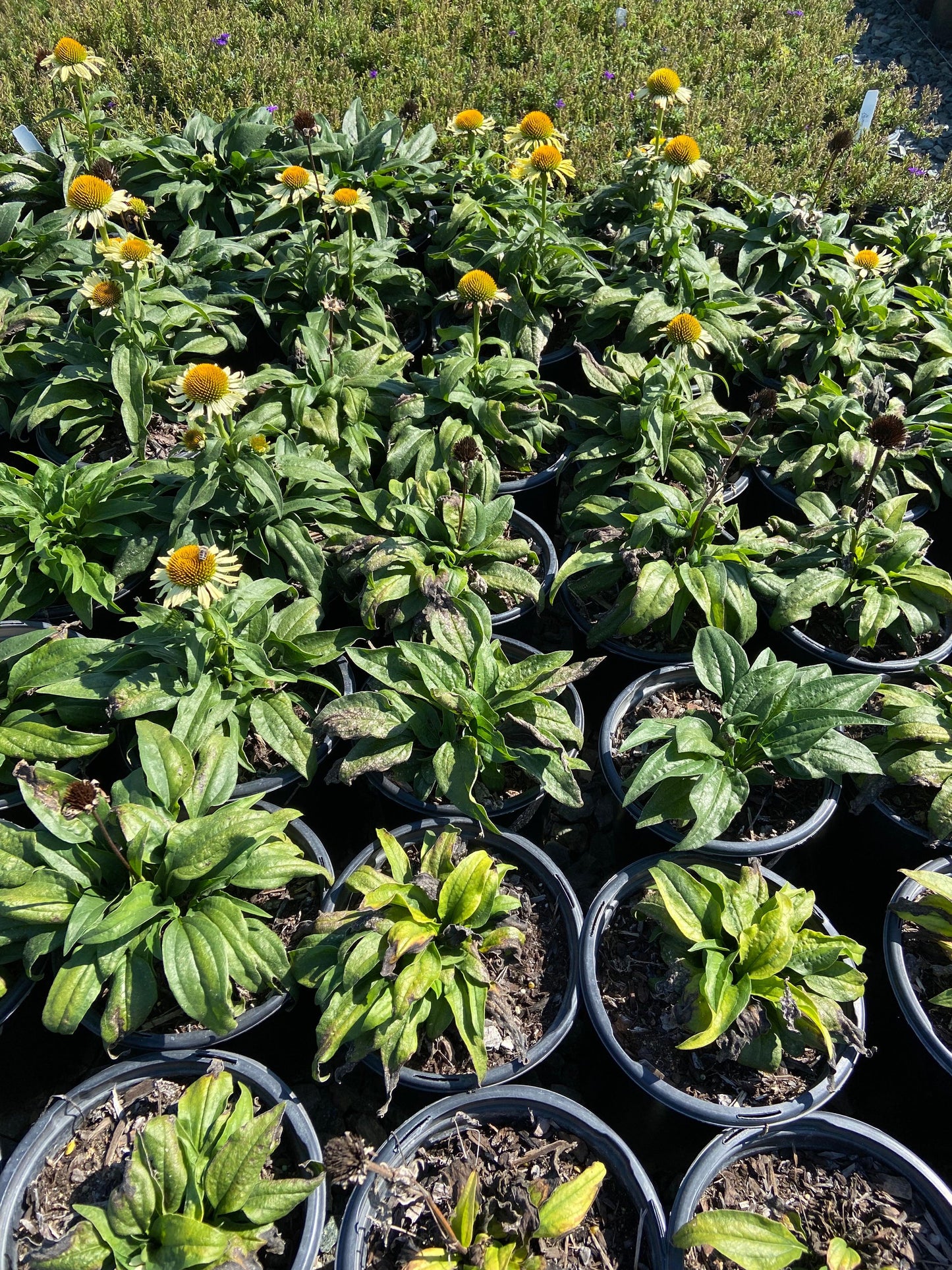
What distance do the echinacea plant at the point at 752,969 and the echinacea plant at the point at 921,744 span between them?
505 mm

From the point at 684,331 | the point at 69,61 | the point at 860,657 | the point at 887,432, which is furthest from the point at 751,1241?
the point at 69,61

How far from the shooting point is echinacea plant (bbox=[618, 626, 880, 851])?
2432mm

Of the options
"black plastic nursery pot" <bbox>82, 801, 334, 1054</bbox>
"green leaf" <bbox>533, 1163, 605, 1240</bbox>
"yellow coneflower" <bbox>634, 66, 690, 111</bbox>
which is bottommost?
"black plastic nursery pot" <bbox>82, 801, 334, 1054</bbox>

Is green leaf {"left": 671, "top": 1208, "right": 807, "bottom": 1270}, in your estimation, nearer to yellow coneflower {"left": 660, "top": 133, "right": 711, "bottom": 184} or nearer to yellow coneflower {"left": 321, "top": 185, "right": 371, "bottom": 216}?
yellow coneflower {"left": 321, "top": 185, "right": 371, "bottom": 216}

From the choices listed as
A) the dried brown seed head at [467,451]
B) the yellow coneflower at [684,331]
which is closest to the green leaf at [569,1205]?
the dried brown seed head at [467,451]

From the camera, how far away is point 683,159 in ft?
12.3

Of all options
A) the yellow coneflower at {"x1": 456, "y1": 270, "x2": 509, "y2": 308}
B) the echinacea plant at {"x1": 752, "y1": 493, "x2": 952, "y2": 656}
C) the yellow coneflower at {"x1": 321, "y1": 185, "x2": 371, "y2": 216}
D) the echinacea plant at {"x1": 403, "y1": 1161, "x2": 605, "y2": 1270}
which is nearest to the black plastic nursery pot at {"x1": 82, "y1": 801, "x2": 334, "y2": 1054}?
the echinacea plant at {"x1": 403, "y1": 1161, "x2": 605, "y2": 1270}

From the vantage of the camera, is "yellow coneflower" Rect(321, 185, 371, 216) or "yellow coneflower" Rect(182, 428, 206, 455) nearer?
"yellow coneflower" Rect(182, 428, 206, 455)

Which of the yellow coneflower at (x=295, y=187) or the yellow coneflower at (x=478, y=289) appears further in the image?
the yellow coneflower at (x=295, y=187)

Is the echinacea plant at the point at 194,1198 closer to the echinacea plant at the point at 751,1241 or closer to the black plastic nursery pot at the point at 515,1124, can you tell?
the black plastic nursery pot at the point at 515,1124

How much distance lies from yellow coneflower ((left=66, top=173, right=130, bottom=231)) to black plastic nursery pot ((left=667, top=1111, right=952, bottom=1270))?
144 inches

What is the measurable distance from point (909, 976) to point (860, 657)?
1160 millimetres

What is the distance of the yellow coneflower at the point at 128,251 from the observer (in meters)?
3.29

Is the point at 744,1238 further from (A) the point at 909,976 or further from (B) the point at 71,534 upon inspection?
(B) the point at 71,534
